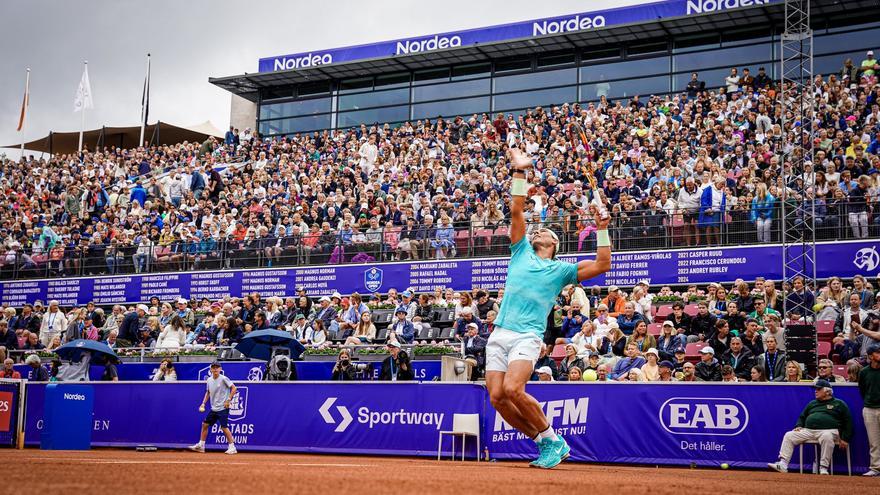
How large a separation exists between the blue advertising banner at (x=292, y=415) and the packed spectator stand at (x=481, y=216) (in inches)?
88.5

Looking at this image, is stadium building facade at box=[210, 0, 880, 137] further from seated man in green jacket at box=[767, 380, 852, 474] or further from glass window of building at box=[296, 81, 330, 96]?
seated man in green jacket at box=[767, 380, 852, 474]

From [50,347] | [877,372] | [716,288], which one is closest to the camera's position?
[877,372]

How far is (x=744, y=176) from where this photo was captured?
79.0 ft

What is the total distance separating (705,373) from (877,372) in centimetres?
297

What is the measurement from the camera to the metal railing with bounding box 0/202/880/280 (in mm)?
23500

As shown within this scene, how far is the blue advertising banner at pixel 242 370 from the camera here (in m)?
20.3

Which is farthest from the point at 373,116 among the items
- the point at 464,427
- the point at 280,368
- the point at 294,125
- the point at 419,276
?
the point at 464,427

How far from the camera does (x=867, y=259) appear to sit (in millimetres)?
22109

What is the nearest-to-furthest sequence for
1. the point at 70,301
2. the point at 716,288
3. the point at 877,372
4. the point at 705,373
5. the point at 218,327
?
the point at 877,372
the point at 705,373
the point at 716,288
the point at 218,327
the point at 70,301

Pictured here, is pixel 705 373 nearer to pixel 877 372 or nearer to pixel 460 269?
pixel 877 372

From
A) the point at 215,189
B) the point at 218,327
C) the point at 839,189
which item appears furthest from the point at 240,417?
the point at 215,189

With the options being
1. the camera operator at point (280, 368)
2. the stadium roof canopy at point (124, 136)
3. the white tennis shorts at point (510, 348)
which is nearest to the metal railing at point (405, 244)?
the camera operator at point (280, 368)

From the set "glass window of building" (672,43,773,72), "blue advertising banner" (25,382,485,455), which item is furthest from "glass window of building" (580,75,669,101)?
"blue advertising banner" (25,382,485,455)

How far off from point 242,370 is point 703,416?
1148 centimetres
